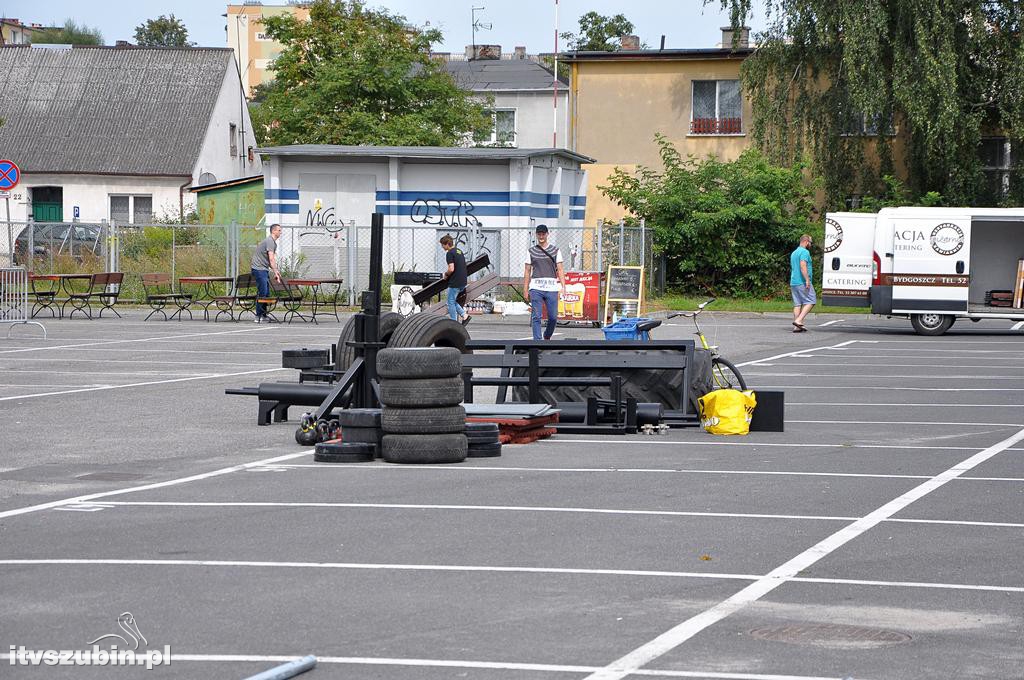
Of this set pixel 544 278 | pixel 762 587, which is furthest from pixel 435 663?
pixel 544 278

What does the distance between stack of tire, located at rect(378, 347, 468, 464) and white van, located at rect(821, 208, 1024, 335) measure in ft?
62.3

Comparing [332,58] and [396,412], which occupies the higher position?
[332,58]

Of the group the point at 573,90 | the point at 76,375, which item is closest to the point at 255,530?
the point at 76,375

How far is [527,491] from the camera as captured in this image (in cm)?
955

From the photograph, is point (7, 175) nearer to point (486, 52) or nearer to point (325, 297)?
point (325, 297)

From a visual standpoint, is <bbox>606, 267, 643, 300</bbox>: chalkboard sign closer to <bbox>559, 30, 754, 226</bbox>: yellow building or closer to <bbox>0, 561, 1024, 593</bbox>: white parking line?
<bbox>559, 30, 754, 226</bbox>: yellow building

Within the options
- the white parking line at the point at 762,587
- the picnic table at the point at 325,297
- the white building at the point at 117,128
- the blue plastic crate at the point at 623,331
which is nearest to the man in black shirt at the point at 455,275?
the blue plastic crate at the point at 623,331

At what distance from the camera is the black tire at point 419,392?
Answer: 426 inches

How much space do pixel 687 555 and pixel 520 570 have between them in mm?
992

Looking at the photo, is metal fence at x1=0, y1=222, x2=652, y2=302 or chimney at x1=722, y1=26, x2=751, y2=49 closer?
metal fence at x1=0, y1=222, x2=652, y2=302

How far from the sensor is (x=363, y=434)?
36.7 ft

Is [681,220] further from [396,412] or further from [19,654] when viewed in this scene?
[19,654]

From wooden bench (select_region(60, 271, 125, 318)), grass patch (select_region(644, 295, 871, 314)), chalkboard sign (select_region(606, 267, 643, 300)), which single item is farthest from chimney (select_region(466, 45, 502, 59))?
chalkboard sign (select_region(606, 267, 643, 300))

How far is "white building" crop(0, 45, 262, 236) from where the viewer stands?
5494 centimetres
